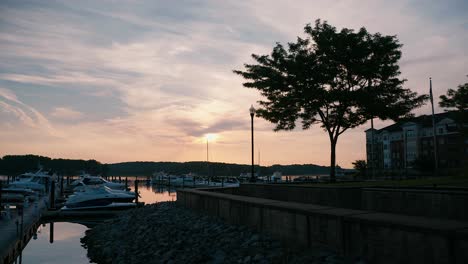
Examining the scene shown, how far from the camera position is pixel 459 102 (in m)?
30.5

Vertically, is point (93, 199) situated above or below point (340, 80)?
below

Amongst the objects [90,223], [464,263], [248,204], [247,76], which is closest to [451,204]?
[464,263]

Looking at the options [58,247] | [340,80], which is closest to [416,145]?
[340,80]

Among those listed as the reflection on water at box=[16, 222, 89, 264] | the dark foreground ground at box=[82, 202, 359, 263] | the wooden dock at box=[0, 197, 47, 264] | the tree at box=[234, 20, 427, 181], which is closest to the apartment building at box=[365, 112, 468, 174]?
the tree at box=[234, 20, 427, 181]

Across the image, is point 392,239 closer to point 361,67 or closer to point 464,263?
point 464,263

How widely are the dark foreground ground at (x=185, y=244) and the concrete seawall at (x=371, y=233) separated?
0.35 metres

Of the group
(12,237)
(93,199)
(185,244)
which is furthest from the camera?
(93,199)

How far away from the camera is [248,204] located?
14180 millimetres

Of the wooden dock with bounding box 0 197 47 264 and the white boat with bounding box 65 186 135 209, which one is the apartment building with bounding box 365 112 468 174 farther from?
the wooden dock with bounding box 0 197 47 264

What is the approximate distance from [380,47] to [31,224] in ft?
80.7

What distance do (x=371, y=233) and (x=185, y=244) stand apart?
832 centimetres

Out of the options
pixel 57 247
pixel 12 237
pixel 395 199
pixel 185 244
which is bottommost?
pixel 57 247

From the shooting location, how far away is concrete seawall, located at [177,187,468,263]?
275 inches

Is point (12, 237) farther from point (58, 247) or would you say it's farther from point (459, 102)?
point (459, 102)
